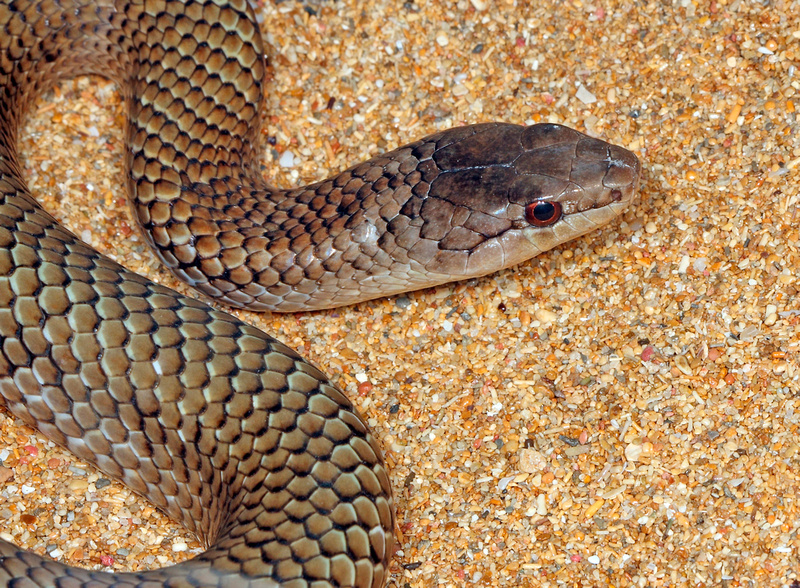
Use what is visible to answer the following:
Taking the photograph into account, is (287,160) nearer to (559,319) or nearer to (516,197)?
(516,197)

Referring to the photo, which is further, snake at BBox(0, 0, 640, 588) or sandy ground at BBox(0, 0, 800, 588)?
sandy ground at BBox(0, 0, 800, 588)

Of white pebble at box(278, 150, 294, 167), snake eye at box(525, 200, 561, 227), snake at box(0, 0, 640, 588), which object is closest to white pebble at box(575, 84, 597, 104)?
snake at box(0, 0, 640, 588)

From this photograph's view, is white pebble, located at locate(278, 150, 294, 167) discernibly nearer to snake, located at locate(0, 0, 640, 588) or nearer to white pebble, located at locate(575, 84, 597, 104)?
snake, located at locate(0, 0, 640, 588)

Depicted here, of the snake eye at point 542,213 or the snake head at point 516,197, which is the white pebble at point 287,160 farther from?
the snake eye at point 542,213

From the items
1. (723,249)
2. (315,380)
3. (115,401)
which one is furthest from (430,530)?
(723,249)

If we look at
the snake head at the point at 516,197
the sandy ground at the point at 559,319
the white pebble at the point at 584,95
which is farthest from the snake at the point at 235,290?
the white pebble at the point at 584,95

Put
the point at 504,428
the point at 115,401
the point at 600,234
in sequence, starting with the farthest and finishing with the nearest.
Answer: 1. the point at 600,234
2. the point at 504,428
3. the point at 115,401

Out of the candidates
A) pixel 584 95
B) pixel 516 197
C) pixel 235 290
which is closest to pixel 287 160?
pixel 235 290

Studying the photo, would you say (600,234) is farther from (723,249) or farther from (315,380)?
(315,380)
